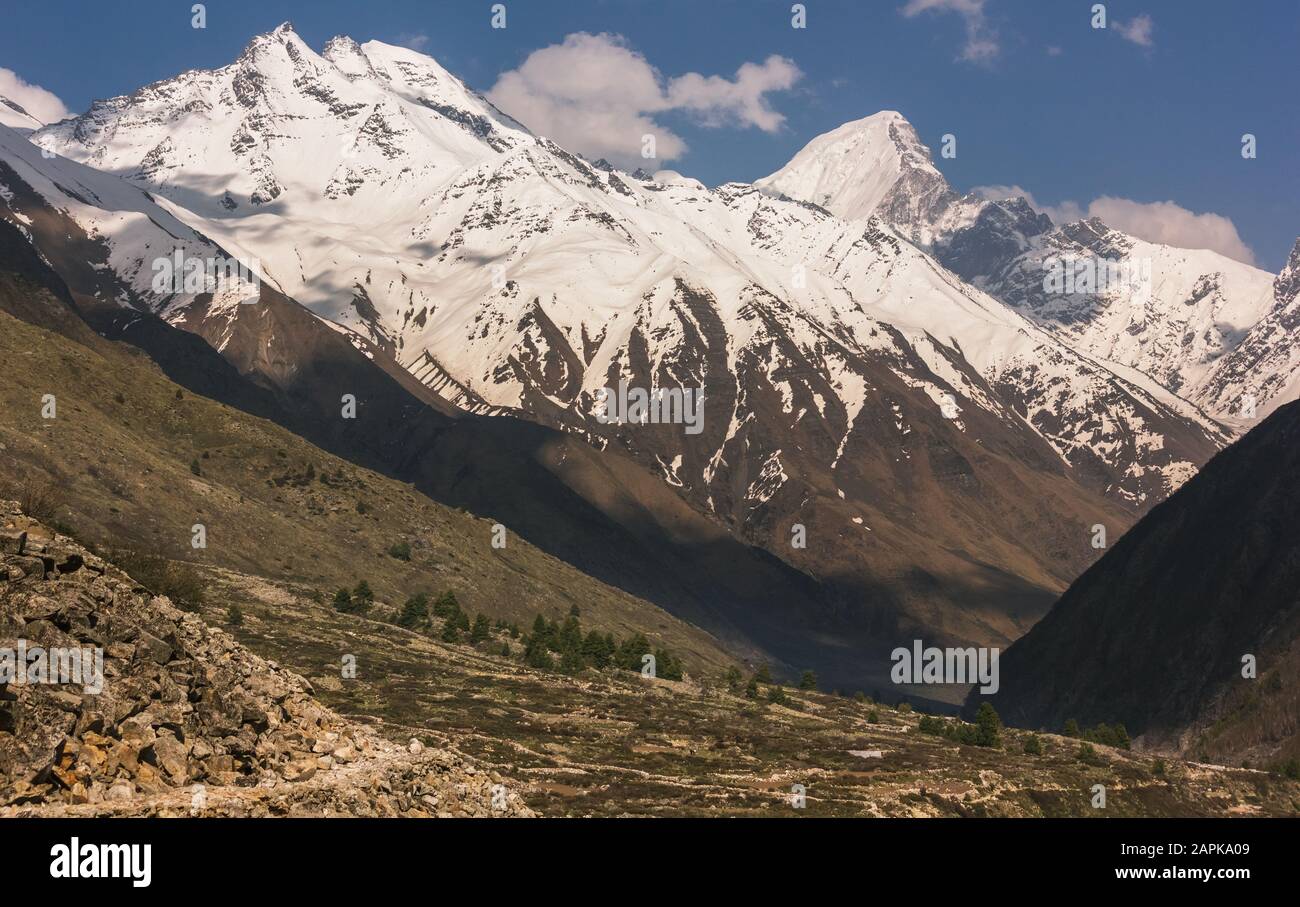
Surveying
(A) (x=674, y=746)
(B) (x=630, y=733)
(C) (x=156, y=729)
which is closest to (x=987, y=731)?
(B) (x=630, y=733)

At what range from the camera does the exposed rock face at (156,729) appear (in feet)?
127

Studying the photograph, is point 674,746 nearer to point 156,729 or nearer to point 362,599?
point 156,729

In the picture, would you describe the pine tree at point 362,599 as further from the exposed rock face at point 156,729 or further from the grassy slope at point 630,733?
the exposed rock face at point 156,729

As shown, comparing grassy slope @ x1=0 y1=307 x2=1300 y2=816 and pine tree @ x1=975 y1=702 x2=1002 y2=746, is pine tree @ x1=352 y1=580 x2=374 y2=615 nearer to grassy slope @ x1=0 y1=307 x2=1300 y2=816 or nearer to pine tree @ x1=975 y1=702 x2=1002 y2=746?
grassy slope @ x1=0 y1=307 x2=1300 y2=816

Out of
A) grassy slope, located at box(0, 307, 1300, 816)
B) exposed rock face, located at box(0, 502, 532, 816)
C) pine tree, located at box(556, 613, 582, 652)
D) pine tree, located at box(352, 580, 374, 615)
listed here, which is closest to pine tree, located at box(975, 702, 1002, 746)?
grassy slope, located at box(0, 307, 1300, 816)

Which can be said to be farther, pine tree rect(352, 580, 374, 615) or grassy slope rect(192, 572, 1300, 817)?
pine tree rect(352, 580, 374, 615)

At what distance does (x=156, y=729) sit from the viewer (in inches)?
1686

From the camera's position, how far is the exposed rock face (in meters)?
38.6
